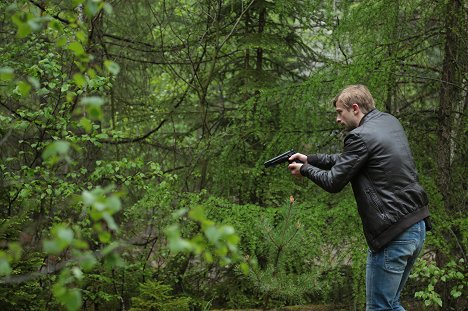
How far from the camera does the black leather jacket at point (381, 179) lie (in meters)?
3.62

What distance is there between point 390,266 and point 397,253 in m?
0.10

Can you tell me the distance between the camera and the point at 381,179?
3.63 metres

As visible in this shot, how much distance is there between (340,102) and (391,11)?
245cm

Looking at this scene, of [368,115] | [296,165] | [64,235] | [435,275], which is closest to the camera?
[64,235]

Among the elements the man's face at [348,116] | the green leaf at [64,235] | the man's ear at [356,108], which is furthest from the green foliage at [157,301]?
the green leaf at [64,235]

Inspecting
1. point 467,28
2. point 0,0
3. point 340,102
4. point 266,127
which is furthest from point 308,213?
point 0,0

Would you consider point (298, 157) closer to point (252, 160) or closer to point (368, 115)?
point (368, 115)

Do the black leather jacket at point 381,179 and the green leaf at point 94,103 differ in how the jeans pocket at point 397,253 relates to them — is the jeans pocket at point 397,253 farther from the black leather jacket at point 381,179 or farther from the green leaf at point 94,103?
the green leaf at point 94,103

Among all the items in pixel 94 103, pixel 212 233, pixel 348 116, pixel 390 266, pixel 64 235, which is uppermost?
pixel 348 116

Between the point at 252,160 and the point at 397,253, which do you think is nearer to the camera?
the point at 397,253

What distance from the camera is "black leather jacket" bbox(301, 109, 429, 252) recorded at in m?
3.62

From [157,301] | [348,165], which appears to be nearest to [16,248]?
[348,165]

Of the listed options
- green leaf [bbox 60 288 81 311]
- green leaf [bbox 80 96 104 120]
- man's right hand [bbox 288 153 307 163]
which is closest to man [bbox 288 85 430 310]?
man's right hand [bbox 288 153 307 163]

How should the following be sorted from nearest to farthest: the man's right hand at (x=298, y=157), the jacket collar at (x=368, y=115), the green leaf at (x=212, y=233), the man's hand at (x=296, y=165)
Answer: the green leaf at (x=212, y=233), the jacket collar at (x=368, y=115), the man's hand at (x=296, y=165), the man's right hand at (x=298, y=157)
